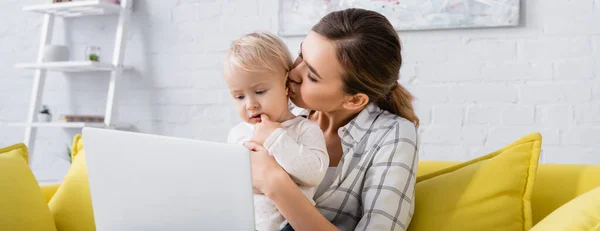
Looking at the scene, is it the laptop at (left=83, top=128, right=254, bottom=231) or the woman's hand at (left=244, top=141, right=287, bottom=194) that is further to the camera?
the woman's hand at (left=244, top=141, right=287, bottom=194)

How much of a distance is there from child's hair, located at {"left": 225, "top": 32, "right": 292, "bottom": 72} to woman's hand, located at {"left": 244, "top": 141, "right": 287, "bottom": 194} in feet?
0.53

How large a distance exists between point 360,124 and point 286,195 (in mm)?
339

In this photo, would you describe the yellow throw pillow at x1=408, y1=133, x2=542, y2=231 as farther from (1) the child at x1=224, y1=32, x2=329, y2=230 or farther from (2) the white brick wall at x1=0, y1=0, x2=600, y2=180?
(2) the white brick wall at x1=0, y1=0, x2=600, y2=180

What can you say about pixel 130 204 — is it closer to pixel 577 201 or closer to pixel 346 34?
pixel 346 34

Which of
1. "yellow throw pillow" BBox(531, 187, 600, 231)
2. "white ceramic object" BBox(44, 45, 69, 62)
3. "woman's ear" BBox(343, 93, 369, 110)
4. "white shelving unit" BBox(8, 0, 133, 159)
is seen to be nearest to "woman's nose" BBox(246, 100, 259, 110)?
"woman's ear" BBox(343, 93, 369, 110)

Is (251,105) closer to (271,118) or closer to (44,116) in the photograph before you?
(271,118)

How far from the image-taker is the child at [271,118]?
4.31 feet

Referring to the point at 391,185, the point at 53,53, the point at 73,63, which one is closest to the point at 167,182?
the point at 391,185

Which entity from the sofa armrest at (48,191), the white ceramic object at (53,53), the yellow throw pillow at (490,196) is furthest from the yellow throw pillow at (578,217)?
the white ceramic object at (53,53)

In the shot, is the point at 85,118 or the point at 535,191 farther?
the point at 85,118

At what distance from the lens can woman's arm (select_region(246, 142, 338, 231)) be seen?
130cm

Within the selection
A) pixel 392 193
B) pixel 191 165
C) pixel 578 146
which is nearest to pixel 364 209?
pixel 392 193

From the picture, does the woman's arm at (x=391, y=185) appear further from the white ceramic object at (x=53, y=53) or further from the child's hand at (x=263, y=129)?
the white ceramic object at (x=53, y=53)

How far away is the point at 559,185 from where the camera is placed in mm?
1497
